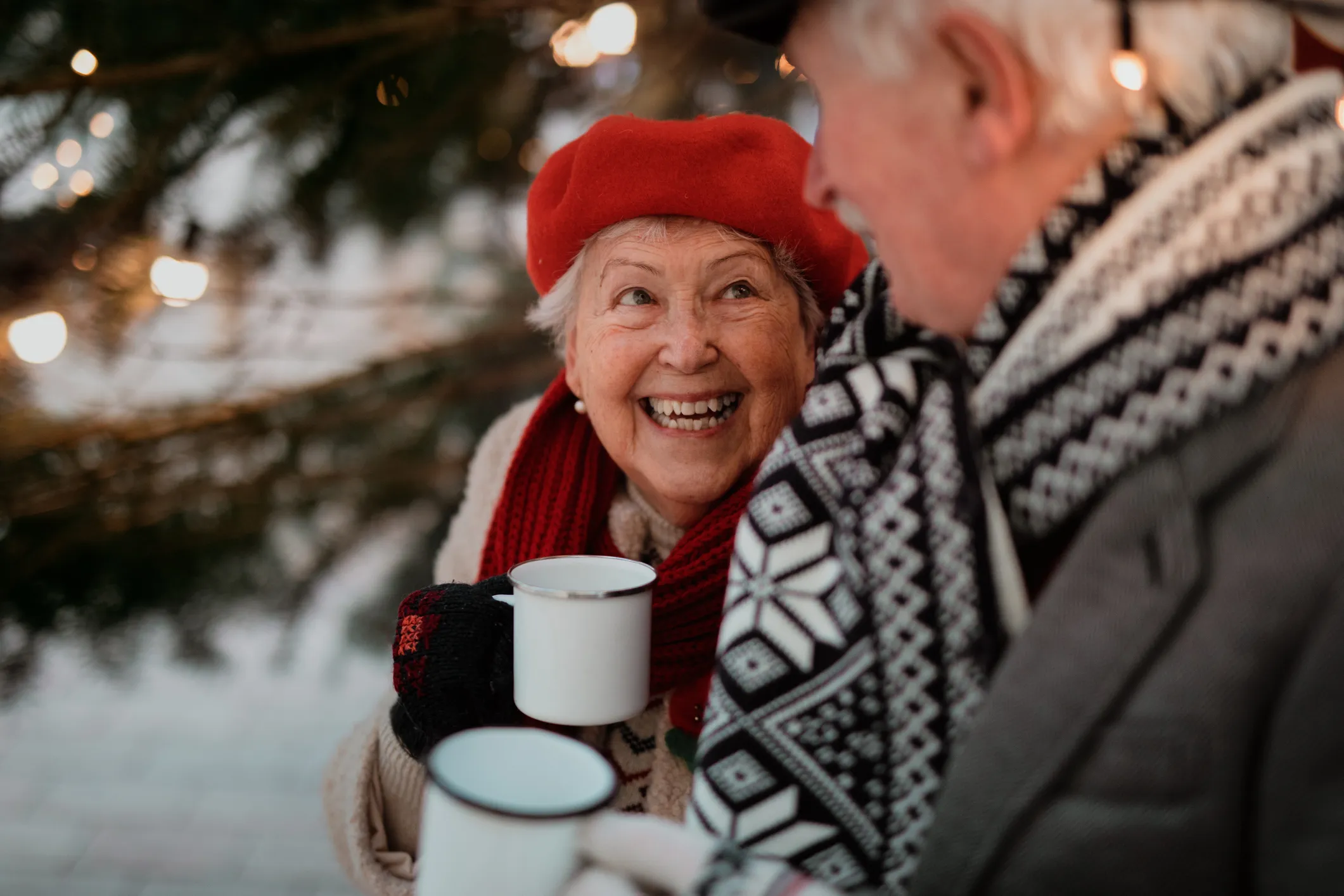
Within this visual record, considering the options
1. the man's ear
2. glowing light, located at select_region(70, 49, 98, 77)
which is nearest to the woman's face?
the man's ear

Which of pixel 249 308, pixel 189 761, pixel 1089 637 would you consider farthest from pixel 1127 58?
pixel 189 761

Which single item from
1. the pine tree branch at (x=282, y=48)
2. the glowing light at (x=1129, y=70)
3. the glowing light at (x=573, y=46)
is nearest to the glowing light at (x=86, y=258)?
the pine tree branch at (x=282, y=48)

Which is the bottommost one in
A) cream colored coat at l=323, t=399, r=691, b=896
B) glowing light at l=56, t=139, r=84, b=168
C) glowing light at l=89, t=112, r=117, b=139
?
cream colored coat at l=323, t=399, r=691, b=896

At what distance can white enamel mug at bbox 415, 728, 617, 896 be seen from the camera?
24.2 inches

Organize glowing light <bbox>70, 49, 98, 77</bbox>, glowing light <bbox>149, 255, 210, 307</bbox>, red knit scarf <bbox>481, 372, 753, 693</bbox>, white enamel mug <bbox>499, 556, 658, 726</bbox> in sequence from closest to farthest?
white enamel mug <bbox>499, 556, 658, 726</bbox> → red knit scarf <bbox>481, 372, 753, 693</bbox> → glowing light <bbox>70, 49, 98, 77</bbox> → glowing light <bbox>149, 255, 210, 307</bbox>

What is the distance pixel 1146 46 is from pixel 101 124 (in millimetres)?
1619

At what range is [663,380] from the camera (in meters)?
1.23

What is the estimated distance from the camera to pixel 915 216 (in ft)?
2.47

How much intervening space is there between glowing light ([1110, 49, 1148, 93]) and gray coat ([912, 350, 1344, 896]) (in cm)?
22

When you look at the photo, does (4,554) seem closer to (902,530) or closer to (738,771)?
(738,771)

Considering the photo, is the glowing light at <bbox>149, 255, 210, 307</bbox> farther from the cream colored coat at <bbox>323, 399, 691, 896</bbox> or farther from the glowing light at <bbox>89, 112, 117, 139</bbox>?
the cream colored coat at <bbox>323, 399, 691, 896</bbox>

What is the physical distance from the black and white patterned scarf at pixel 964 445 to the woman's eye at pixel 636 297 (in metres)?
0.37

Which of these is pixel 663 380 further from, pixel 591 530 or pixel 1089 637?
pixel 1089 637

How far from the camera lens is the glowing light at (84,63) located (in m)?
1.53
